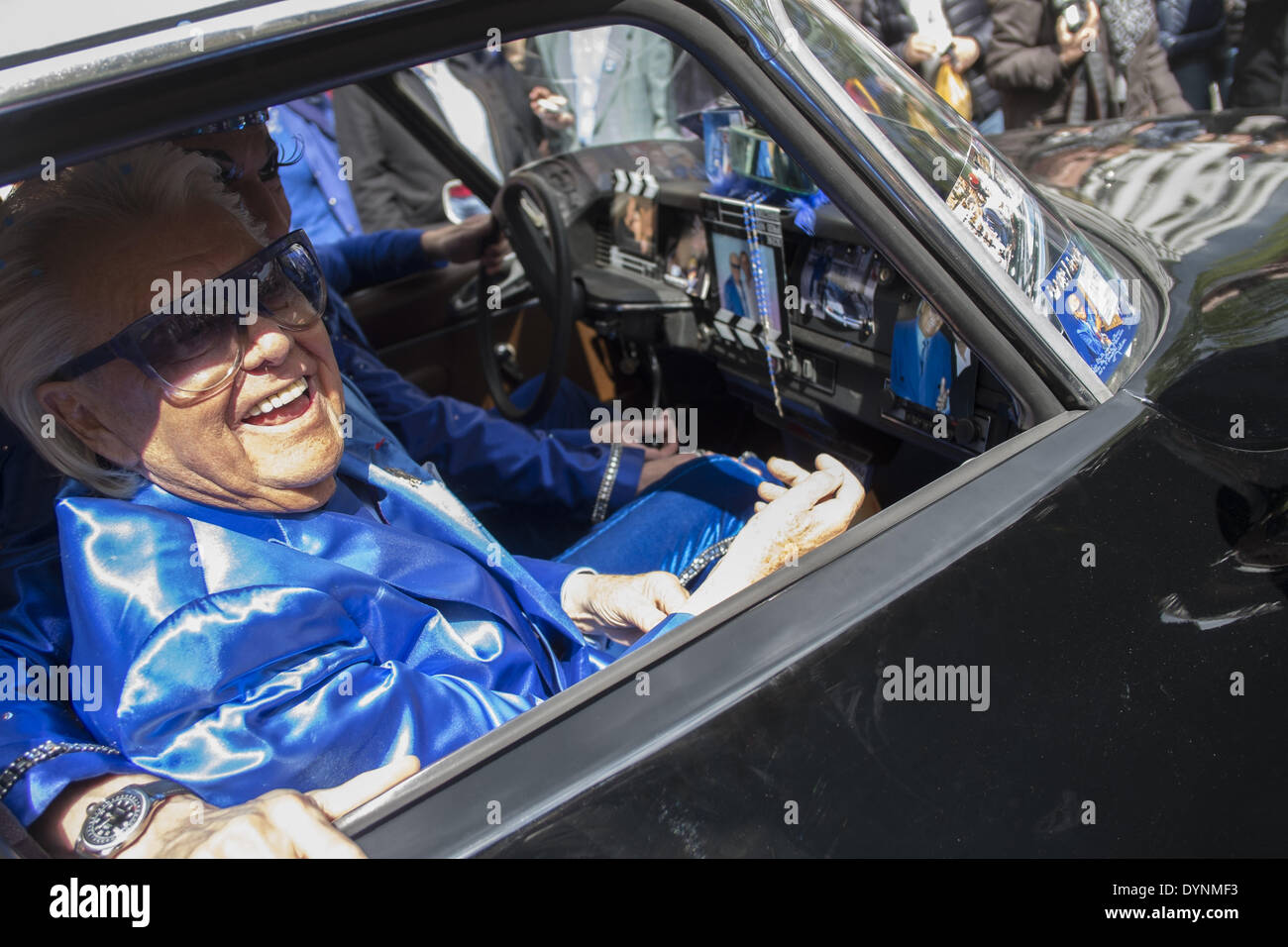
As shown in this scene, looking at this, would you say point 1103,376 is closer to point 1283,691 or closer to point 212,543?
point 1283,691

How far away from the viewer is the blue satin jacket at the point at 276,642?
118cm

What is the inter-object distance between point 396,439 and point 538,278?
0.67 metres

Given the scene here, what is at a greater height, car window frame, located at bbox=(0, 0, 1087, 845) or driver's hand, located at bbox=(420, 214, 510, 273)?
car window frame, located at bbox=(0, 0, 1087, 845)

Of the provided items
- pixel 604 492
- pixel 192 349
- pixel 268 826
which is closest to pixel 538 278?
pixel 604 492

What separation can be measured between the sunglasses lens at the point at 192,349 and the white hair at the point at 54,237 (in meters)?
0.09

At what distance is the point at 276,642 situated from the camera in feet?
4.13

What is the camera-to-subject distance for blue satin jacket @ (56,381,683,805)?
1184mm

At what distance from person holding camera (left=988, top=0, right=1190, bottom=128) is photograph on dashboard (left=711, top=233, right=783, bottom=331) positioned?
2.55 metres

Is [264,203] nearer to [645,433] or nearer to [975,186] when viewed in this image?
[975,186]

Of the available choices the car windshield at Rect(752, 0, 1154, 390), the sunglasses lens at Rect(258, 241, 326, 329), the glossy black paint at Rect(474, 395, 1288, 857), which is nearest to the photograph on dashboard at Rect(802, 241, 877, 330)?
the car windshield at Rect(752, 0, 1154, 390)

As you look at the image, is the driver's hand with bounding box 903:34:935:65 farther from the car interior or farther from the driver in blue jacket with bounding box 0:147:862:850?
the driver in blue jacket with bounding box 0:147:862:850

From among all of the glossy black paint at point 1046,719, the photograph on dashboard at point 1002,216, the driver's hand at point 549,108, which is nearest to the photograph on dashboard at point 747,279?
the photograph on dashboard at point 1002,216

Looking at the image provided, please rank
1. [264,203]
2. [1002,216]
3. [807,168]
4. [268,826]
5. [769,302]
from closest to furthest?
[268,826] < [807,168] < [1002,216] < [264,203] < [769,302]

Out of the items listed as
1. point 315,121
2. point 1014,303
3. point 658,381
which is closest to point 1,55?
point 1014,303
